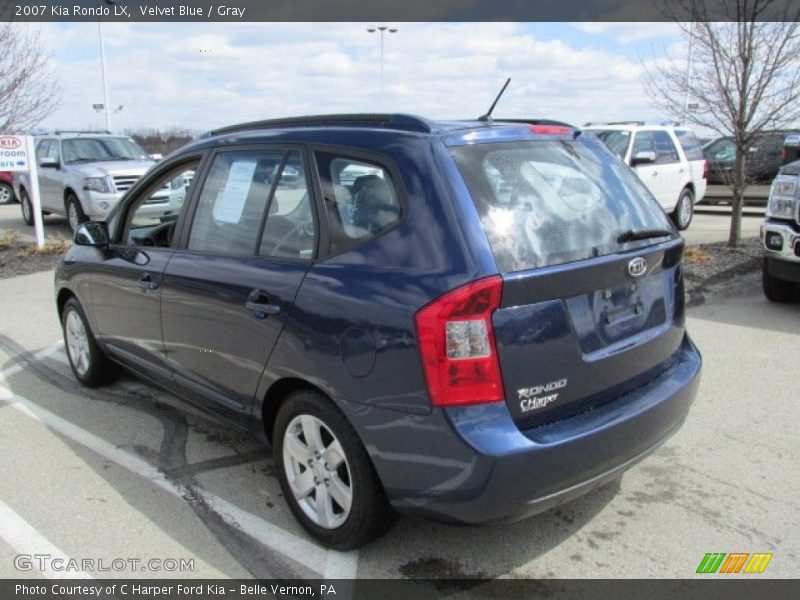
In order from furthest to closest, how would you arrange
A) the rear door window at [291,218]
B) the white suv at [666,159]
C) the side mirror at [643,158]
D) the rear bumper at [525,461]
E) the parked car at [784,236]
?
the white suv at [666,159]
the side mirror at [643,158]
the parked car at [784,236]
the rear door window at [291,218]
the rear bumper at [525,461]

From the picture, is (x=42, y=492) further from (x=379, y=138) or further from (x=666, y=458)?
(x=666, y=458)

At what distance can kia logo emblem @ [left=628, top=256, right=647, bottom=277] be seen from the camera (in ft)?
9.28

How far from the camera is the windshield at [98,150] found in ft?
43.3

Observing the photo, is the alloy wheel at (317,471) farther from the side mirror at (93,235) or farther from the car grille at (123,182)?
the car grille at (123,182)

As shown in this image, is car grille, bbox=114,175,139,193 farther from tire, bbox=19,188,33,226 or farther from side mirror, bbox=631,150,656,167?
side mirror, bbox=631,150,656,167

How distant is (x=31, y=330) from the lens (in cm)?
674

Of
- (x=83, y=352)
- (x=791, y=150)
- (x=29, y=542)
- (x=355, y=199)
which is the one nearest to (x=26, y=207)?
(x=83, y=352)

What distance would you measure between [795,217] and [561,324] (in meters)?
5.00

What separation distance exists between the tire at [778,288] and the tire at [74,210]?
10.9 metres

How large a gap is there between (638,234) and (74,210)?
477 inches

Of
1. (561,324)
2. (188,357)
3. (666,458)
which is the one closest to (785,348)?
(666,458)

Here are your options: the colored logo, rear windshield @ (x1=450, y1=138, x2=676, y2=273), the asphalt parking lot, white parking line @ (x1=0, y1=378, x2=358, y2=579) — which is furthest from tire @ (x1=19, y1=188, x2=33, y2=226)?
the colored logo

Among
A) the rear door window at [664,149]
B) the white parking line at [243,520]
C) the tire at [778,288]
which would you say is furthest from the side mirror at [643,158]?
the white parking line at [243,520]

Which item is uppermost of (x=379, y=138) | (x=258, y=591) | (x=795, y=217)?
(x=379, y=138)
